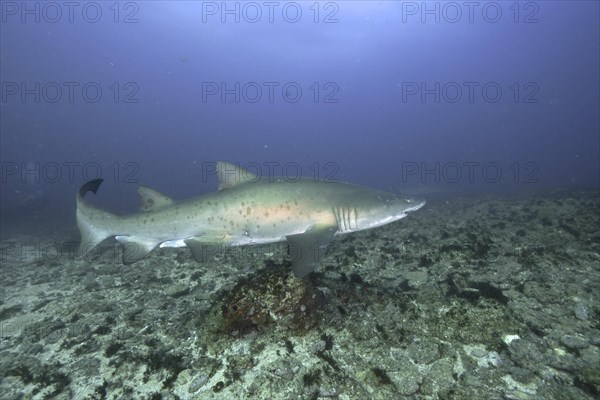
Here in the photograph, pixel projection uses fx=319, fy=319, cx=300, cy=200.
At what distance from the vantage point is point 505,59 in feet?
411

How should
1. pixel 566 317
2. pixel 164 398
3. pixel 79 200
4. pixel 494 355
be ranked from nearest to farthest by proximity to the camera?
1. pixel 164 398
2. pixel 494 355
3. pixel 566 317
4. pixel 79 200

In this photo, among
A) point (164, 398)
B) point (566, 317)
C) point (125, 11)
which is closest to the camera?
point (164, 398)

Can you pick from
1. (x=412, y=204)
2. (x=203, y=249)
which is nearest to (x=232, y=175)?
(x=203, y=249)

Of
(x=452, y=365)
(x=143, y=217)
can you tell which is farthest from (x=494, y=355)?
(x=143, y=217)

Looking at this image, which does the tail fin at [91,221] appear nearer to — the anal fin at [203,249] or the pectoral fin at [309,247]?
the anal fin at [203,249]

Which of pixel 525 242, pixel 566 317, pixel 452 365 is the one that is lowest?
pixel 452 365

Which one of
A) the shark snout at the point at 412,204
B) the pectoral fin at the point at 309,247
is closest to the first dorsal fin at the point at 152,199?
the pectoral fin at the point at 309,247

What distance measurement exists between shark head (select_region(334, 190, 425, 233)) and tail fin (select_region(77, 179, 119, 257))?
4.03 meters

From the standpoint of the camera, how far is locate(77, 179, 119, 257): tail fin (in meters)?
5.72

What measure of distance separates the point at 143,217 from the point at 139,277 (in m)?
2.30

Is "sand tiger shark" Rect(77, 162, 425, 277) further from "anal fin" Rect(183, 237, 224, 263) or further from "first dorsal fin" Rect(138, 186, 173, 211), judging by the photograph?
"first dorsal fin" Rect(138, 186, 173, 211)

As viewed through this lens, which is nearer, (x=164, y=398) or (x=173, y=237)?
(x=164, y=398)

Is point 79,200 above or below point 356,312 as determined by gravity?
above

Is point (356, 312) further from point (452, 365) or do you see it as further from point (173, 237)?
point (173, 237)
